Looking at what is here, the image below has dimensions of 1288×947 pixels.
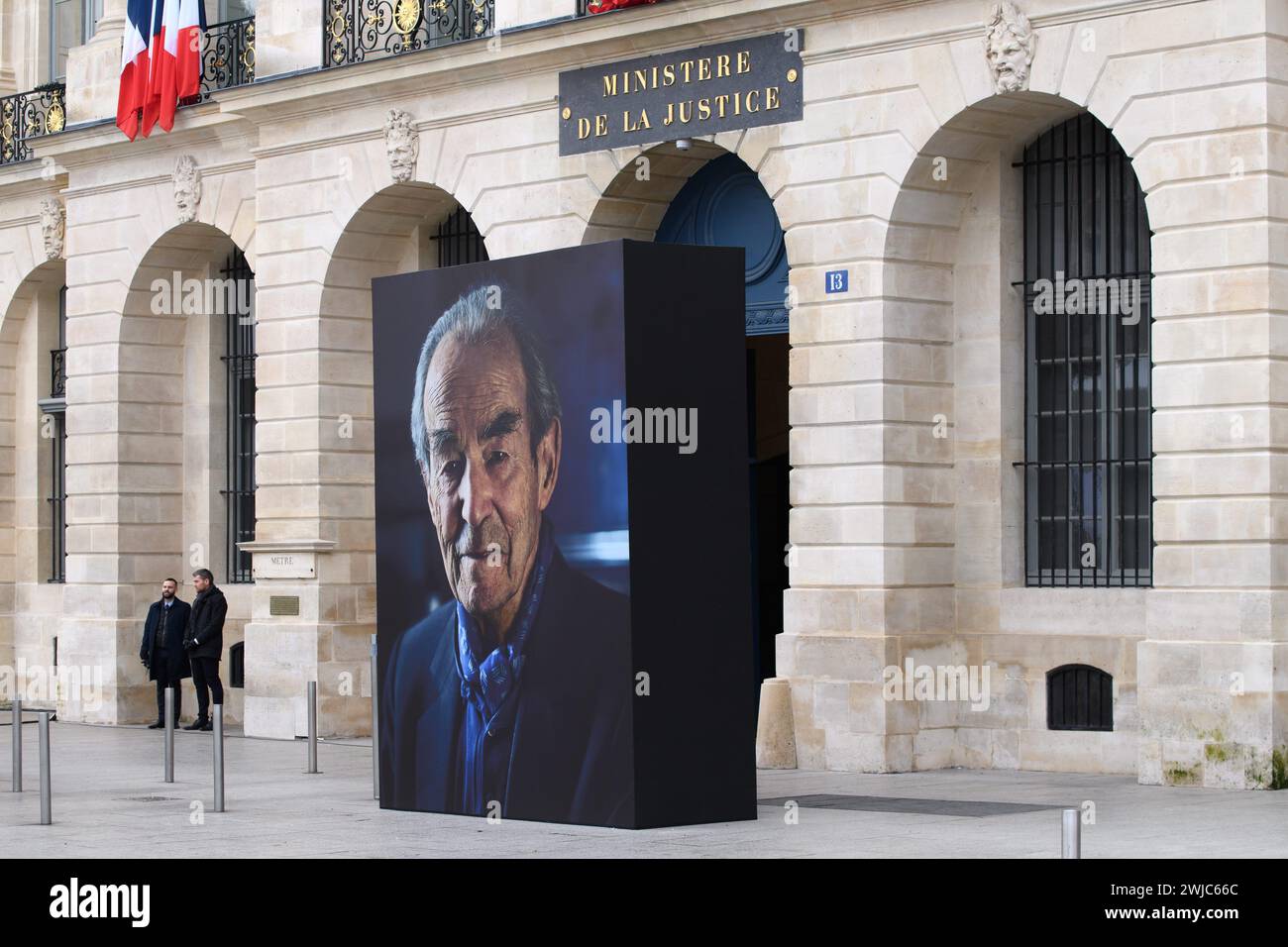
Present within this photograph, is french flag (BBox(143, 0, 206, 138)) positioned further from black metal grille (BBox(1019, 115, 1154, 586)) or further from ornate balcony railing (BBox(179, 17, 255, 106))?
black metal grille (BBox(1019, 115, 1154, 586))

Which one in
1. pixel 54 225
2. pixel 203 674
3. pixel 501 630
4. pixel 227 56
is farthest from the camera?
pixel 54 225

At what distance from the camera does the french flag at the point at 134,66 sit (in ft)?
84.3

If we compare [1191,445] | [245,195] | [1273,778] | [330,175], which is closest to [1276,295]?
[1191,445]

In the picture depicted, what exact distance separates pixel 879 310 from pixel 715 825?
18.8ft

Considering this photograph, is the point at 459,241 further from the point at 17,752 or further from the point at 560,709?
the point at 560,709

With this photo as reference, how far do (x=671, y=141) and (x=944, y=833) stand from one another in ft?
26.5

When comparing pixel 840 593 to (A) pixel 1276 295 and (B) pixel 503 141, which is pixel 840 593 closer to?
(A) pixel 1276 295

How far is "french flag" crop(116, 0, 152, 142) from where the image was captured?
25703mm

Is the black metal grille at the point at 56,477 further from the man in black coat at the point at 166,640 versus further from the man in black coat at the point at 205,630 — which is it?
the man in black coat at the point at 205,630

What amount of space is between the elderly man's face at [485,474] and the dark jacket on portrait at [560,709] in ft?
1.05

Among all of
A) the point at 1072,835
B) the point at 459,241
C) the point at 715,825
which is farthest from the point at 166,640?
the point at 1072,835

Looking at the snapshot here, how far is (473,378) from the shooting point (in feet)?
50.2

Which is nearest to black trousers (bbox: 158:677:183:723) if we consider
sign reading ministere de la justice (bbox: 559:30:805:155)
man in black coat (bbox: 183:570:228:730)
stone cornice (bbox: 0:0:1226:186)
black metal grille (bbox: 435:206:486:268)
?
man in black coat (bbox: 183:570:228:730)
